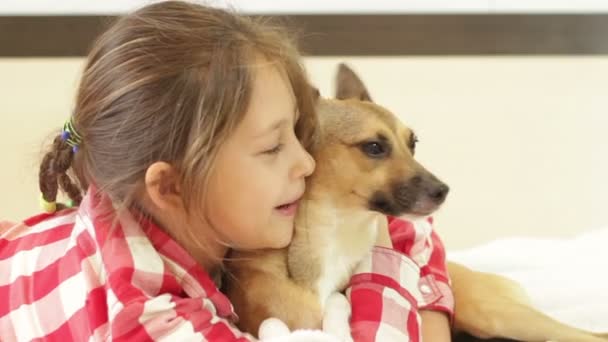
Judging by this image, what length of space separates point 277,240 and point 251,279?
0.08 metres

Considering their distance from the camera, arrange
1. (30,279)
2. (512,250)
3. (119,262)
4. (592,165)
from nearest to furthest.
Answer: (119,262) < (30,279) < (512,250) < (592,165)

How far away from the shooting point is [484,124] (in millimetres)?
2744

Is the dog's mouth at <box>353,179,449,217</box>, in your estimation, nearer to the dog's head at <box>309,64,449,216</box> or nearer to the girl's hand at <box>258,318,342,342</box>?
the dog's head at <box>309,64,449,216</box>

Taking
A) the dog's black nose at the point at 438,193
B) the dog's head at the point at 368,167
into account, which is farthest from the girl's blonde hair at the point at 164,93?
the dog's black nose at the point at 438,193

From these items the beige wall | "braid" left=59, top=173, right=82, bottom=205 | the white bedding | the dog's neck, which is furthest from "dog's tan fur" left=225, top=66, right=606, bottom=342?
the beige wall

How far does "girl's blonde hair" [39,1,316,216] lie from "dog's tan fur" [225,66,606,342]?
0.20 metres

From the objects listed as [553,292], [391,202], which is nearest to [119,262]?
[391,202]

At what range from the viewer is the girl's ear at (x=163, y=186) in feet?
3.35

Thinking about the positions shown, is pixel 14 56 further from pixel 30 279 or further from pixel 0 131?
pixel 30 279

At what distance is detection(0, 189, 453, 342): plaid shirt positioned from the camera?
987mm

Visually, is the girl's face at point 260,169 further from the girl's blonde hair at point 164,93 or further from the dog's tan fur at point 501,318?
the dog's tan fur at point 501,318

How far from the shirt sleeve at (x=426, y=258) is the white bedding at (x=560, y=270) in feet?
0.85

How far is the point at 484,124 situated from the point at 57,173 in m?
1.87

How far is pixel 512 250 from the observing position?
5.42 feet
